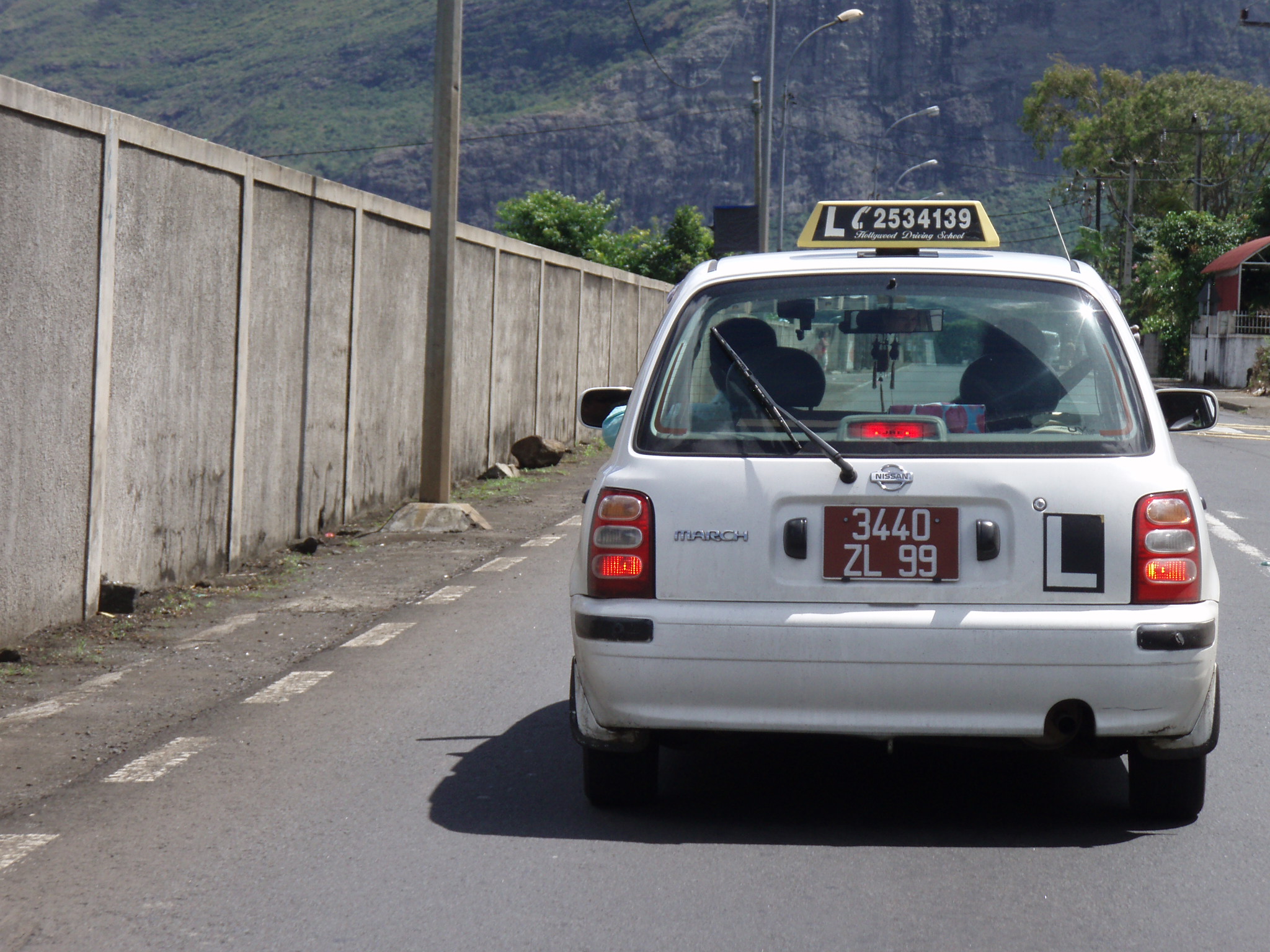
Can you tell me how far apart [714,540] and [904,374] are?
83 centimetres

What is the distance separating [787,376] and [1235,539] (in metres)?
7.69

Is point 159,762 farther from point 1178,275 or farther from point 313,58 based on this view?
point 313,58

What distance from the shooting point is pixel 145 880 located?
3914 mm

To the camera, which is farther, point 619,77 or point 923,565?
point 619,77

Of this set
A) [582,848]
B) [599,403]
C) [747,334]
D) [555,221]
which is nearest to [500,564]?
[599,403]

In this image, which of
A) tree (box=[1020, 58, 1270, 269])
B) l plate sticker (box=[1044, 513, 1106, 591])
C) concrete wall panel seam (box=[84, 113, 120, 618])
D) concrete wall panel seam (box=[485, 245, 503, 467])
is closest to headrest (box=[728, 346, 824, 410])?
l plate sticker (box=[1044, 513, 1106, 591])

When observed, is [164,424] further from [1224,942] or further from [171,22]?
[171,22]

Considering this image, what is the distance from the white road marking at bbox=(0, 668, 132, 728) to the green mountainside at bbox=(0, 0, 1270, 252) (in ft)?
452

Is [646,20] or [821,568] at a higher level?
[646,20]

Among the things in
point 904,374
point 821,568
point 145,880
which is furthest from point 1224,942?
point 145,880

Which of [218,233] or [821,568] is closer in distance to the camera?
[821,568]

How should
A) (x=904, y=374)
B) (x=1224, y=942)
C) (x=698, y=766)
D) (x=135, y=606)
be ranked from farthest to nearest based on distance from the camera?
(x=135, y=606)
(x=698, y=766)
(x=904, y=374)
(x=1224, y=942)

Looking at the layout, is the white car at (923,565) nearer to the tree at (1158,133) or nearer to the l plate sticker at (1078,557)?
the l plate sticker at (1078,557)

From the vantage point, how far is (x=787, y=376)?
4.50 m
